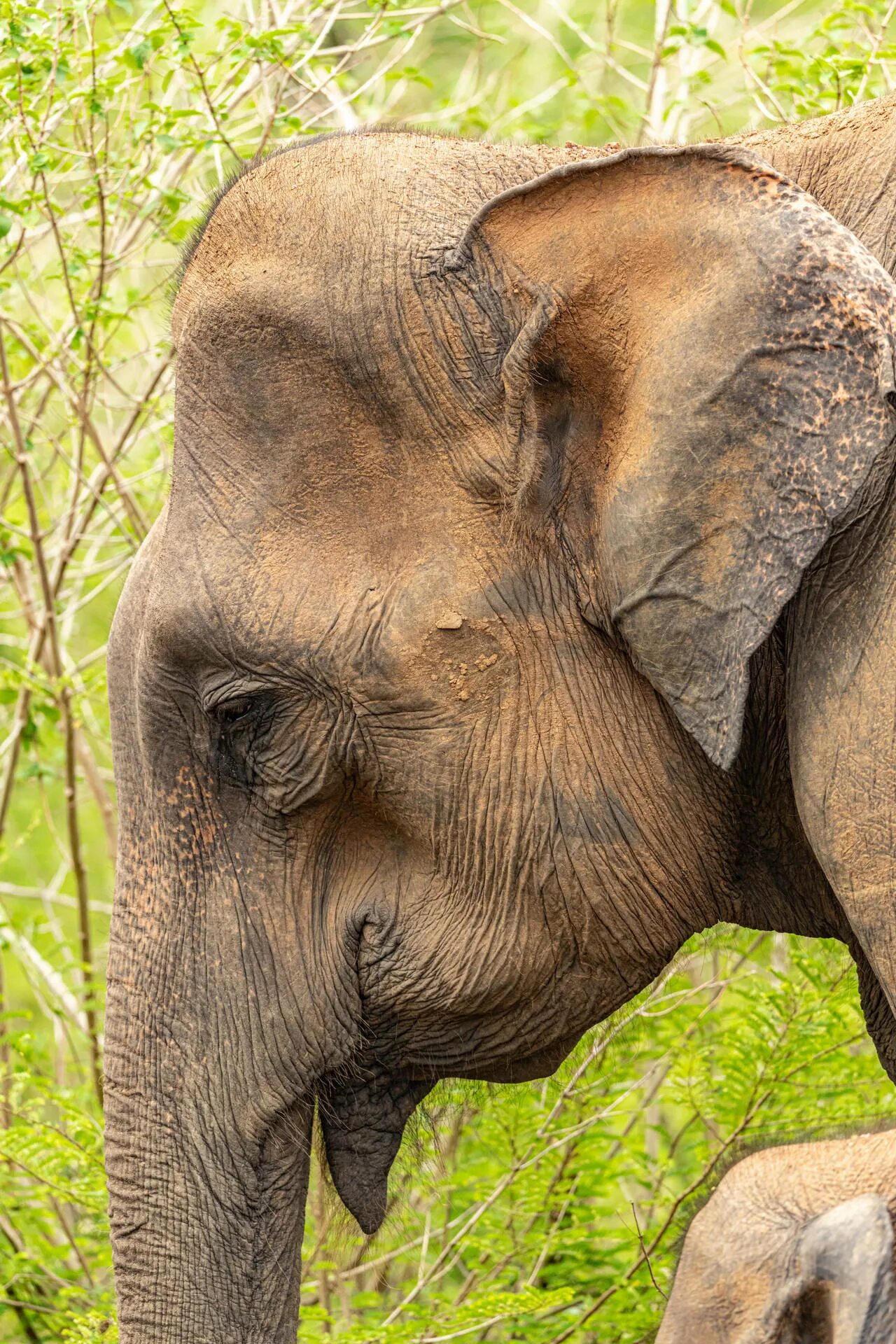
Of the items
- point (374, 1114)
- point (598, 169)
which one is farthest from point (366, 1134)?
point (598, 169)

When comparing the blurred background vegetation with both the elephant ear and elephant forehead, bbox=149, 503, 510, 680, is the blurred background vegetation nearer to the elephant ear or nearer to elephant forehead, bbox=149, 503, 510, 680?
elephant forehead, bbox=149, 503, 510, 680

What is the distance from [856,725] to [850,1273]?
1.76 ft

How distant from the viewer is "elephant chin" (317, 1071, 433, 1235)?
8.33ft

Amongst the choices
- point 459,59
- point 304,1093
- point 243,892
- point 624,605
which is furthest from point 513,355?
point 459,59

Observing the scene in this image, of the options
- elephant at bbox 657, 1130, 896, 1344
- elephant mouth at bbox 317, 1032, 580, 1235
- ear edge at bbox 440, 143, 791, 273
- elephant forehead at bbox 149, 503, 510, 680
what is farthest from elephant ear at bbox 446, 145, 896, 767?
elephant mouth at bbox 317, 1032, 580, 1235

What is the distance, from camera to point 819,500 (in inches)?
75.4

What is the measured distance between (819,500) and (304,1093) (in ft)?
3.33

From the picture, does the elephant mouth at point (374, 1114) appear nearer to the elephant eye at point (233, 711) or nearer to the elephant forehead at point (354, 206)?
the elephant eye at point (233, 711)

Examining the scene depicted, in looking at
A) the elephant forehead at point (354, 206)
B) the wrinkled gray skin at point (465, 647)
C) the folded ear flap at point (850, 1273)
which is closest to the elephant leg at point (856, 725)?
the wrinkled gray skin at point (465, 647)

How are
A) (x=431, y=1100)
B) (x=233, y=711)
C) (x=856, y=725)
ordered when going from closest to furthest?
(x=856, y=725), (x=233, y=711), (x=431, y=1100)

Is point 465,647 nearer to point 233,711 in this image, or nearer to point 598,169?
point 233,711

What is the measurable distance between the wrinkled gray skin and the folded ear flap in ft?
1.00

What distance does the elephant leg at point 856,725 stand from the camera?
192 cm

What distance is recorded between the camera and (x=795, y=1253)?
5.68 ft
